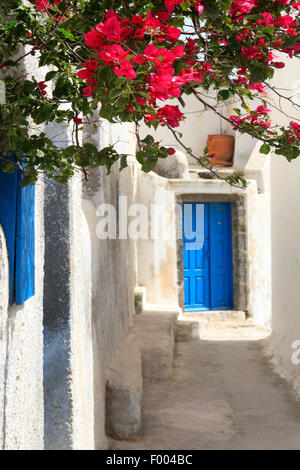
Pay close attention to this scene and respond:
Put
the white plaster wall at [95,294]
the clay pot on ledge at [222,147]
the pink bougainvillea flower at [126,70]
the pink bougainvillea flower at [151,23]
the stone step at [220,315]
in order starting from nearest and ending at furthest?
the pink bougainvillea flower at [126,70] < the pink bougainvillea flower at [151,23] < the white plaster wall at [95,294] < the stone step at [220,315] < the clay pot on ledge at [222,147]

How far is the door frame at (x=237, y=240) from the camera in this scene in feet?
36.1

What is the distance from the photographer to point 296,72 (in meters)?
6.82

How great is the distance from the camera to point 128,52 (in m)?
1.25

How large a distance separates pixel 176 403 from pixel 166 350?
3.31ft

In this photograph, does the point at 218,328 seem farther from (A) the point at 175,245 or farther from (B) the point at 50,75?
(B) the point at 50,75

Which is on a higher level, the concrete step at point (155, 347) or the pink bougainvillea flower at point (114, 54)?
the pink bougainvillea flower at point (114, 54)

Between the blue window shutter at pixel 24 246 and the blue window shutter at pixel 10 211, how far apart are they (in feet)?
0.05

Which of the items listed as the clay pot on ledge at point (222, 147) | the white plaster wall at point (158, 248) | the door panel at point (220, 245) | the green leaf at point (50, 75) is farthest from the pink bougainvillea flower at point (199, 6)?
the clay pot on ledge at point (222, 147)

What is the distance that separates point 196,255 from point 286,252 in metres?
4.17

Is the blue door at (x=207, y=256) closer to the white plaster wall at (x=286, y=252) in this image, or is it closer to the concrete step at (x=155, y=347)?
the white plaster wall at (x=286, y=252)

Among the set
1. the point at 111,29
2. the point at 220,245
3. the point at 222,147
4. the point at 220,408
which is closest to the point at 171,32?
the point at 111,29

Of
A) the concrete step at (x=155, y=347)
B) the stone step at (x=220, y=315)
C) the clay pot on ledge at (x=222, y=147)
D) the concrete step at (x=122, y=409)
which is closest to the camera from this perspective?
the concrete step at (x=122, y=409)

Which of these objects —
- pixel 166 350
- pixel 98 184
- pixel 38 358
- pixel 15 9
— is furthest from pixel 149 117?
pixel 166 350
